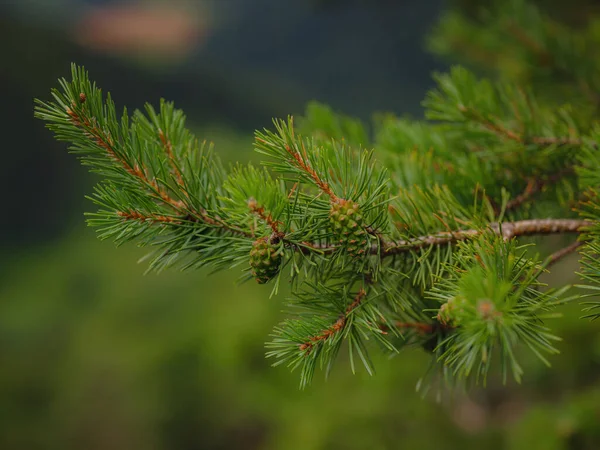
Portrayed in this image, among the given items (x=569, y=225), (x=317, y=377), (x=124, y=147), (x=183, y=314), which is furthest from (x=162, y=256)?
(x=183, y=314)

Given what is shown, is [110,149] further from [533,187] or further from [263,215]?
[533,187]

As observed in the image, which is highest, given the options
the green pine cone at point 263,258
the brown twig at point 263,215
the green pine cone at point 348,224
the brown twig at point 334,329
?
the green pine cone at point 348,224

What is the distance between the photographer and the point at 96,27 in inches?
81.1

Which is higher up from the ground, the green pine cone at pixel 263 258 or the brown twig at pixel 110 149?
the brown twig at pixel 110 149

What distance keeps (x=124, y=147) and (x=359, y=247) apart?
5.8 inches

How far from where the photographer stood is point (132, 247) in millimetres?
2184

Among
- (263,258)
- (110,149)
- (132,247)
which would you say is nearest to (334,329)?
(263,258)

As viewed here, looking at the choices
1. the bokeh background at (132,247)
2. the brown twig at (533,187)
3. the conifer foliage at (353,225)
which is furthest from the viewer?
the bokeh background at (132,247)

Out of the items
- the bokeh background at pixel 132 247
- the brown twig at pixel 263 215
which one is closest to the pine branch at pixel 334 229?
the brown twig at pixel 263 215

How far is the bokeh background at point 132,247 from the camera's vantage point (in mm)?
1786

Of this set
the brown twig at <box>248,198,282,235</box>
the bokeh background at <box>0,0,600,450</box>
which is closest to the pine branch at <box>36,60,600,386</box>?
the brown twig at <box>248,198,282,235</box>

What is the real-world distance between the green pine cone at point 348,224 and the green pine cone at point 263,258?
0.11ft

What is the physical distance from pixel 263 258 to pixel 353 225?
0.05 m

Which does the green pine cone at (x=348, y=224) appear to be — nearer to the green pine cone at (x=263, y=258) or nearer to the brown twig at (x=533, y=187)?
the green pine cone at (x=263, y=258)
